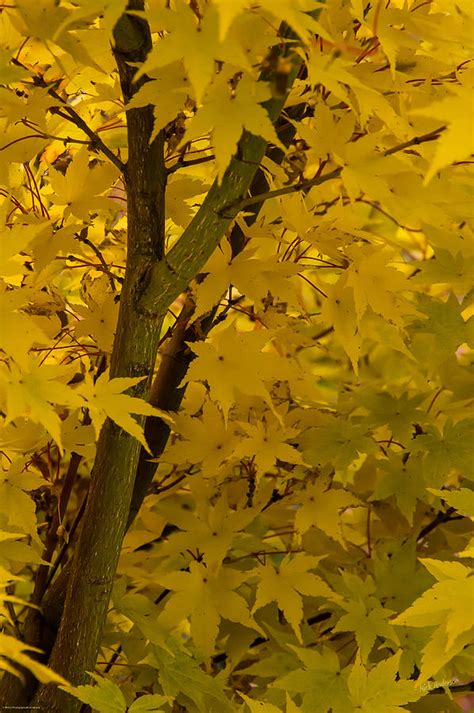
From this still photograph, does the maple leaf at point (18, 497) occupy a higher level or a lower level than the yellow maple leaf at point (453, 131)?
lower

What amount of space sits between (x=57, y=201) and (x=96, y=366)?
24 centimetres

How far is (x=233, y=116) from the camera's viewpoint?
52cm

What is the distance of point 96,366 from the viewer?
3.16ft

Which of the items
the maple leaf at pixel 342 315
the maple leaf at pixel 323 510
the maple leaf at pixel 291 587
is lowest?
the maple leaf at pixel 291 587

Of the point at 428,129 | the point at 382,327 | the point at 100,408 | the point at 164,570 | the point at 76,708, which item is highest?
the point at 428,129

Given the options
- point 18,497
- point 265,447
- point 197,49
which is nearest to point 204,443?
point 265,447

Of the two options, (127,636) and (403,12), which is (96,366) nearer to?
(127,636)

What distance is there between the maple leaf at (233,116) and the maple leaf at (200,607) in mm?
449

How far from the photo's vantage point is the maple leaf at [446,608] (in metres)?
0.61

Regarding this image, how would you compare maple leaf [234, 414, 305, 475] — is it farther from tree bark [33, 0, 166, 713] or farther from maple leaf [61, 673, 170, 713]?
maple leaf [61, 673, 170, 713]

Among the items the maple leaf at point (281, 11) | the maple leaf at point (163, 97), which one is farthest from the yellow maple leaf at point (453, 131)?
the maple leaf at point (163, 97)

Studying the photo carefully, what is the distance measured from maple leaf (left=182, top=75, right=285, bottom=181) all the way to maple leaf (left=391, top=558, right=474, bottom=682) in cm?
34

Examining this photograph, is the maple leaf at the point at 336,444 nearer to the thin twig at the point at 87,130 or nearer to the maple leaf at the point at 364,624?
the maple leaf at the point at 364,624

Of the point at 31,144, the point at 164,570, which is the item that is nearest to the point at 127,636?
the point at 164,570
